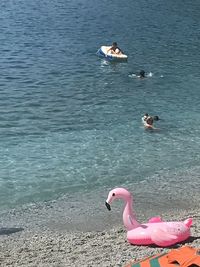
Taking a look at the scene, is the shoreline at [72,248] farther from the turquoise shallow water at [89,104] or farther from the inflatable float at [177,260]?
the turquoise shallow water at [89,104]

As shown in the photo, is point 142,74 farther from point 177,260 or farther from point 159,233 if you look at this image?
point 177,260

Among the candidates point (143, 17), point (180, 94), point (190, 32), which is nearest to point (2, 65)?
point (180, 94)

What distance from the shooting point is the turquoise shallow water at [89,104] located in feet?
61.1

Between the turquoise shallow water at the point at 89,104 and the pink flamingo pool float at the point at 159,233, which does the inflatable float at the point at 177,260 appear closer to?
the pink flamingo pool float at the point at 159,233

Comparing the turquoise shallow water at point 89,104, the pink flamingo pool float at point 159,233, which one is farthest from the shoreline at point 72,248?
the turquoise shallow water at point 89,104

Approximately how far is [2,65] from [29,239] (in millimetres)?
20057

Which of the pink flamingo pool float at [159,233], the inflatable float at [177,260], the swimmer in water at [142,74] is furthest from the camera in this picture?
the swimmer in water at [142,74]

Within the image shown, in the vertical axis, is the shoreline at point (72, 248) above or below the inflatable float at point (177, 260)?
below

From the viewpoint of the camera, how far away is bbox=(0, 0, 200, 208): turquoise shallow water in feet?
61.1

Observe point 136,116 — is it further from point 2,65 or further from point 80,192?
point 2,65

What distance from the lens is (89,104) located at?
25.8 m

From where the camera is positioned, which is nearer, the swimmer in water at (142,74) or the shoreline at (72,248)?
the shoreline at (72,248)

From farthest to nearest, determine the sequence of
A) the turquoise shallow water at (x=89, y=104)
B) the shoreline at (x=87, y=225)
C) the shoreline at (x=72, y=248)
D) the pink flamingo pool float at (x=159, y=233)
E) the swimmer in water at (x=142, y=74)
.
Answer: the swimmer in water at (x=142, y=74) < the turquoise shallow water at (x=89, y=104) < the pink flamingo pool float at (x=159, y=233) < the shoreline at (x=87, y=225) < the shoreline at (x=72, y=248)

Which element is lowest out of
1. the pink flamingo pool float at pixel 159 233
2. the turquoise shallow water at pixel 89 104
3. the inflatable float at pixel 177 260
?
the turquoise shallow water at pixel 89 104
